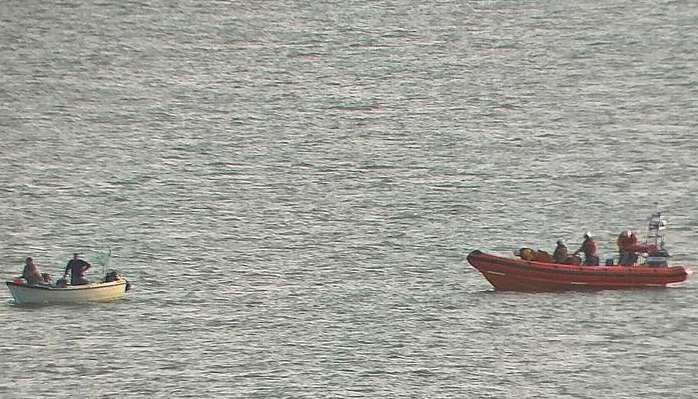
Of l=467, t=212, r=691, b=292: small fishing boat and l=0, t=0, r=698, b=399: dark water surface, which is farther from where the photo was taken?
l=467, t=212, r=691, b=292: small fishing boat

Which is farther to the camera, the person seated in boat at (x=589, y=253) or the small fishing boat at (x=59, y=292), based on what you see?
the person seated in boat at (x=589, y=253)

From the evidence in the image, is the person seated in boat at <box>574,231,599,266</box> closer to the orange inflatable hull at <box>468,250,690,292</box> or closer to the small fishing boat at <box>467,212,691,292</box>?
the small fishing boat at <box>467,212,691,292</box>

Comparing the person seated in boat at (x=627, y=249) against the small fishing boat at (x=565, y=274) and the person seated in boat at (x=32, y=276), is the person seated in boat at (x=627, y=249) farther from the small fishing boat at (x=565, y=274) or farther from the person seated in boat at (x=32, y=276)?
the person seated in boat at (x=32, y=276)

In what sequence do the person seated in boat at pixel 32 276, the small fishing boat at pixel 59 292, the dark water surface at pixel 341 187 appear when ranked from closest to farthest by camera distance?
1. the dark water surface at pixel 341 187
2. the small fishing boat at pixel 59 292
3. the person seated in boat at pixel 32 276

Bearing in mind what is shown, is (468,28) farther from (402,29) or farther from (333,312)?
(333,312)

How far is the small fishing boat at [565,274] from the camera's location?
4559 centimetres

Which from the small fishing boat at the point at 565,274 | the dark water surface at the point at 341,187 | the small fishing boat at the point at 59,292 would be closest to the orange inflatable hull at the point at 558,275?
the small fishing boat at the point at 565,274

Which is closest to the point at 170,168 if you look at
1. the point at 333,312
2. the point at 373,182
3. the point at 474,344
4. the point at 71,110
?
the point at 373,182

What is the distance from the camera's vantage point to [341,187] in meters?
67.4

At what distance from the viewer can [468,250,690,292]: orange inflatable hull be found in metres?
45.6

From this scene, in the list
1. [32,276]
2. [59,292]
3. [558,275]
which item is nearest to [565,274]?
[558,275]

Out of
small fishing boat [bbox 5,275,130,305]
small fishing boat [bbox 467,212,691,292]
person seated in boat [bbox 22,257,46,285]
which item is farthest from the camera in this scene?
small fishing boat [bbox 467,212,691,292]

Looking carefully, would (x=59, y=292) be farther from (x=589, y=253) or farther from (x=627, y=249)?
(x=627, y=249)

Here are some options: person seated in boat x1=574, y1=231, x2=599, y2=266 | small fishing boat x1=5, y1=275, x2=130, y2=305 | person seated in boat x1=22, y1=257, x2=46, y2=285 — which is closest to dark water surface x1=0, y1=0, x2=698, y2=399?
small fishing boat x1=5, y1=275, x2=130, y2=305
